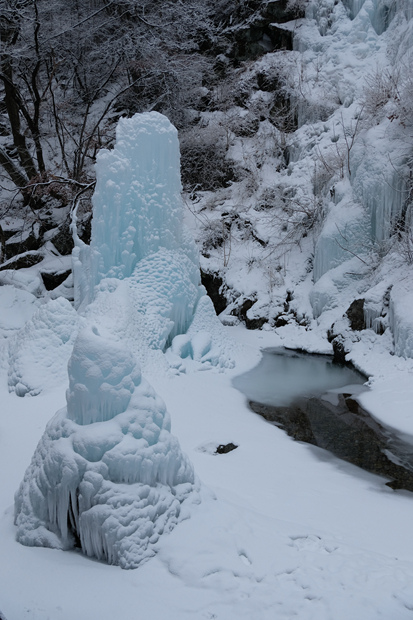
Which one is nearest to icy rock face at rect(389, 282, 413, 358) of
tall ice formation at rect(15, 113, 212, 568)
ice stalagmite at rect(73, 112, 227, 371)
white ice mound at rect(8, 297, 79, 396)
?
ice stalagmite at rect(73, 112, 227, 371)

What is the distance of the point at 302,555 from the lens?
3117 millimetres

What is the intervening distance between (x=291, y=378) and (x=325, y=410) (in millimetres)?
1672

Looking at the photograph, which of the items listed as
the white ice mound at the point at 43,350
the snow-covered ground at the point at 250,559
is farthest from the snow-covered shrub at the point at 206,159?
the snow-covered ground at the point at 250,559

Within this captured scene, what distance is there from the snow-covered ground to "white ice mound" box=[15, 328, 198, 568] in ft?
0.38

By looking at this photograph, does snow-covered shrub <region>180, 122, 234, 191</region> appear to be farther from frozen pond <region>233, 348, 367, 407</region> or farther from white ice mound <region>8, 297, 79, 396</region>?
Answer: white ice mound <region>8, 297, 79, 396</region>

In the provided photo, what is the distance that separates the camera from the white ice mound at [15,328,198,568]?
3.04 meters

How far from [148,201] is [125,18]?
480 inches

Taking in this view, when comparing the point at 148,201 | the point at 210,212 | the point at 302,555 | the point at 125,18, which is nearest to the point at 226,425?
the point at 302,555

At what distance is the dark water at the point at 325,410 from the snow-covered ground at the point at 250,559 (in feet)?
1.66

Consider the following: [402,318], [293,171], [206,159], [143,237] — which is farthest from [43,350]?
[206,159]

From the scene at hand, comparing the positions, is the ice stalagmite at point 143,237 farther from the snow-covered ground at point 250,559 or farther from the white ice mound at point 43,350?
the snow-covered ground at point 250,559

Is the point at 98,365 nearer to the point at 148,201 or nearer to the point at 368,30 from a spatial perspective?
the point at 148,201

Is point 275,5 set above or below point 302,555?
above

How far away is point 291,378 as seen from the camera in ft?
29.0
